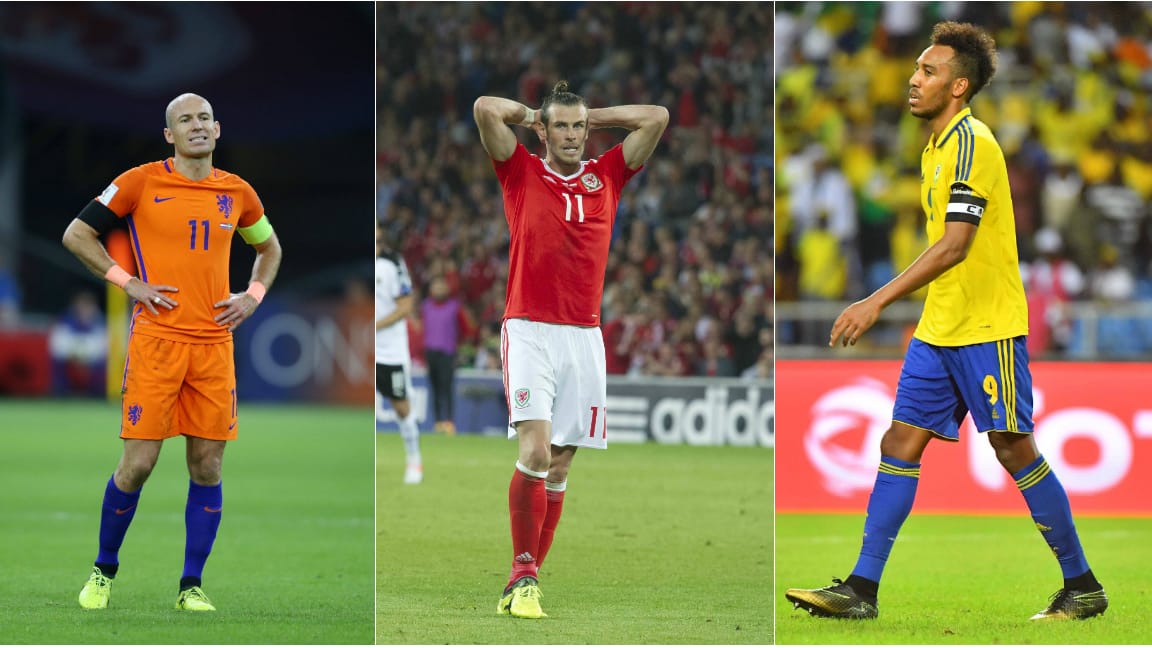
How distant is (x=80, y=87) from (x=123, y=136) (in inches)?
171

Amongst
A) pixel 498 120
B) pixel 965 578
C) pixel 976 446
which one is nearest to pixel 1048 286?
pixel 976 446

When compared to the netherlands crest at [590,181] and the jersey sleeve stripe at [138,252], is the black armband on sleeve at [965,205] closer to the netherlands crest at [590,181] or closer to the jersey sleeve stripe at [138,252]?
the netherlands crest at [590,181]

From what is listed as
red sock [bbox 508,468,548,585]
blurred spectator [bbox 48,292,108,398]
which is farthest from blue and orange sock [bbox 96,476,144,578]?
blurred spectator [bbox 48,292,108,398]

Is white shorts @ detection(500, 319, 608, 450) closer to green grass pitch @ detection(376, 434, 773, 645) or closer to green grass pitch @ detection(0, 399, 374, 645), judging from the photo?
green grass pitch @ detection(376, 434, 773, 645)

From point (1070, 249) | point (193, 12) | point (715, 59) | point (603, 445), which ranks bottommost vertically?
point (603, 445)

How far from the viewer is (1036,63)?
61.5 ft

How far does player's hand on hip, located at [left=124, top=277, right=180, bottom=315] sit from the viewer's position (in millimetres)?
5746

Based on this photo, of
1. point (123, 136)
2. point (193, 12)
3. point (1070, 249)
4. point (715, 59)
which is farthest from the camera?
point (123, 136)

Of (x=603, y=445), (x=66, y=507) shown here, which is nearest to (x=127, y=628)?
(x=603, y=445)

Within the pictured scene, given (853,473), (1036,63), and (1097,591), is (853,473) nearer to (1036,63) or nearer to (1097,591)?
(1097,591)

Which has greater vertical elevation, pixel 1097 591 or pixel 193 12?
pixel 193 12

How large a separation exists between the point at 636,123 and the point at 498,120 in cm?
61

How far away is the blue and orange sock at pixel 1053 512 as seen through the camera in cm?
557

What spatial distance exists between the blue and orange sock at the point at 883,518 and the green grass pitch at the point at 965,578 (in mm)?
163
